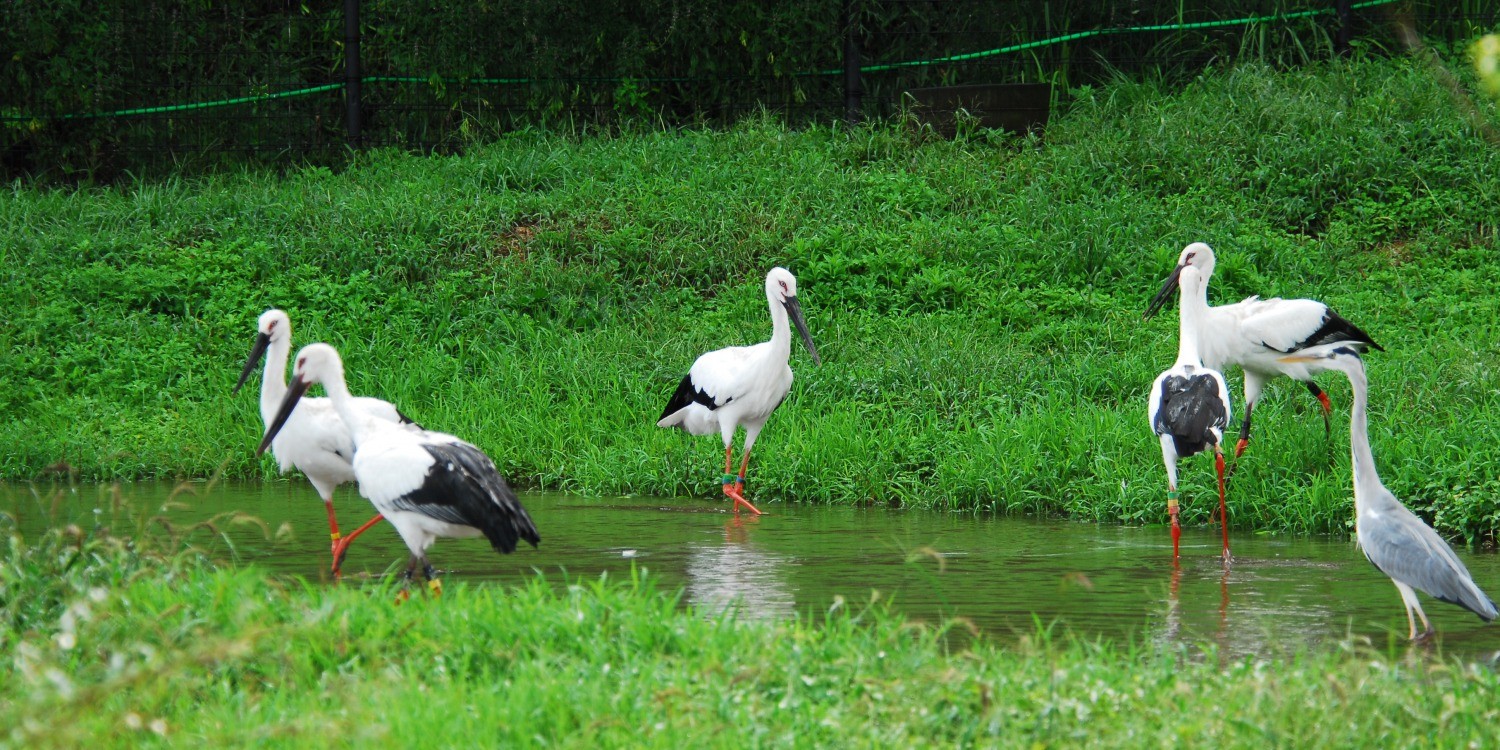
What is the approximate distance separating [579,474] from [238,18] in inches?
368

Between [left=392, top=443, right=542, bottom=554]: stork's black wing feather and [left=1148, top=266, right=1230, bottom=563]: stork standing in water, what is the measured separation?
313 centimetres

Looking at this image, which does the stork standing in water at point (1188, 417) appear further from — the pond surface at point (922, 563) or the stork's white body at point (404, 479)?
the stork's white body at point (404, 479)

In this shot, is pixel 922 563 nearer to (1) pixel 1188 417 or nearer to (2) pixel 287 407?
(1) pixel 1188 417

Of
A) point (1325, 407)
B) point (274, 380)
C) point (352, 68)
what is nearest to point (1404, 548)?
point (1325, 407)

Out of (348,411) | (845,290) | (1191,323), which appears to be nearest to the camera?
(348,411)

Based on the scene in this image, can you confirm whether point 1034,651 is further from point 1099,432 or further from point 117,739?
point 1099,432

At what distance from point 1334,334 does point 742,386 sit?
3.44m

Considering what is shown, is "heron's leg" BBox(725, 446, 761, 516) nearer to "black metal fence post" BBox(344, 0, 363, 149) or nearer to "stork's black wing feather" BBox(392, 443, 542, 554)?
"stork's black wing feather" BBox(392, 443, 542, 554)

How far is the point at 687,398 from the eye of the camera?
9328mm

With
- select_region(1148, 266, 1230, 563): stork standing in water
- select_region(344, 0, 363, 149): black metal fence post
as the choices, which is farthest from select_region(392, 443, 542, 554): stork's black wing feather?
select_region(344, 0, 363, 149): black metal fence post

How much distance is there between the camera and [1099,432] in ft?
28.8

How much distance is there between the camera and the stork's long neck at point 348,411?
20.5 ft

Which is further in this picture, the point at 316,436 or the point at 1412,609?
the point at 316,436

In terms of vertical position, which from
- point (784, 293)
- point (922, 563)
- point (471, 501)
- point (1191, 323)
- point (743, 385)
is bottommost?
point (922, 563)
